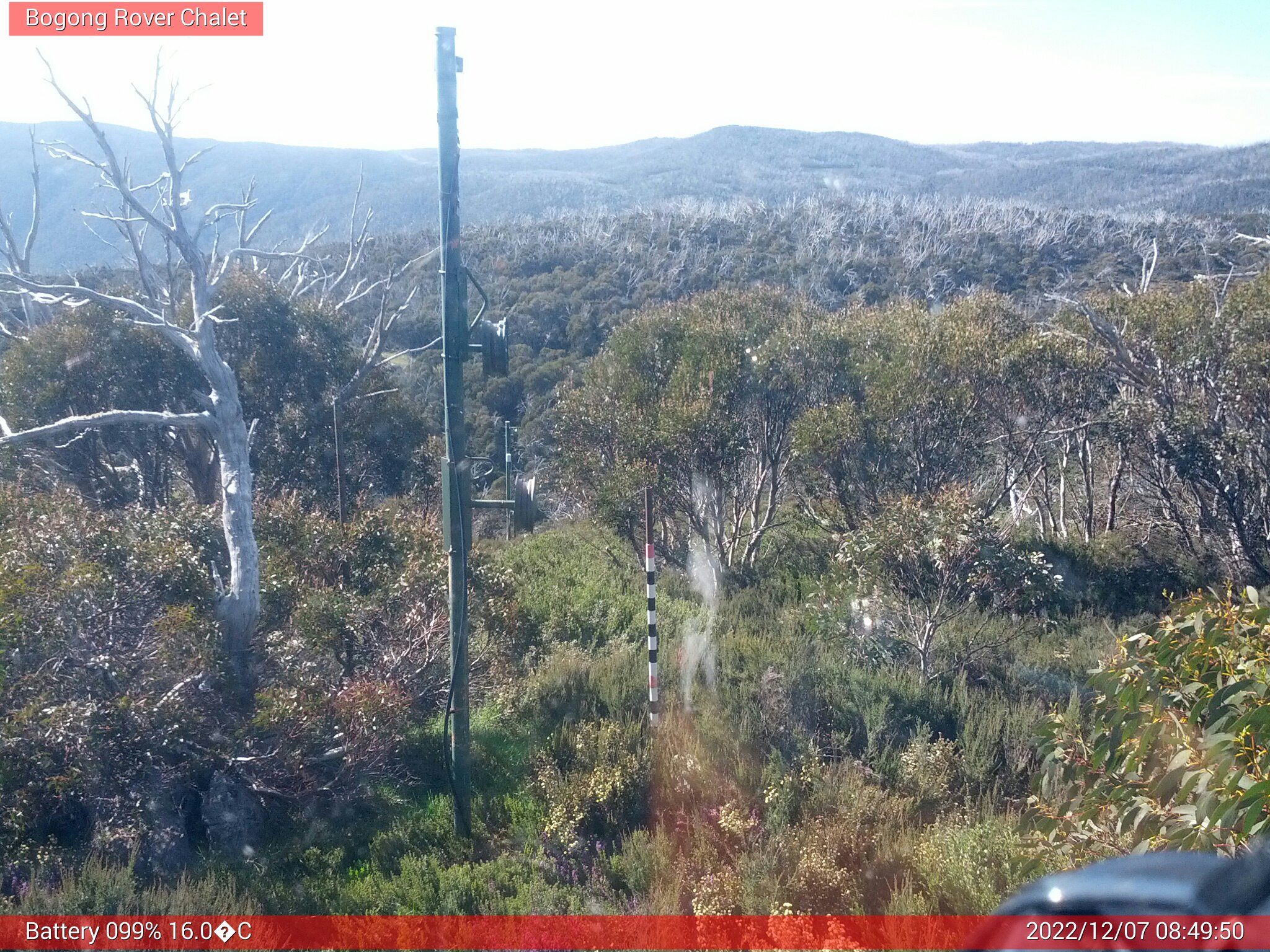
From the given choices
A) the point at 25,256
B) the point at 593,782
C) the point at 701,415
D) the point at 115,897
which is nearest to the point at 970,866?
the point at 593,782

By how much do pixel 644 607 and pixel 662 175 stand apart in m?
56.5

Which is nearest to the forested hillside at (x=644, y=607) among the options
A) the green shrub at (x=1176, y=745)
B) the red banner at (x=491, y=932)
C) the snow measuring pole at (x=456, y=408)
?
the green shrub at (x=1176, y=745)

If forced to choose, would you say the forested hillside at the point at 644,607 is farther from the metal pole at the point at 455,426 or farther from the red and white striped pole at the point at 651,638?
the metal pole at the point at 455,426

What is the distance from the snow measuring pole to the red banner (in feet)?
3.41

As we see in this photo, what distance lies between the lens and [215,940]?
379cm

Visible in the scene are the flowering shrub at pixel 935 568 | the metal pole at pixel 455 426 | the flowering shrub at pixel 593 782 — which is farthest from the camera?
the flowering shrub at pixel 935 568

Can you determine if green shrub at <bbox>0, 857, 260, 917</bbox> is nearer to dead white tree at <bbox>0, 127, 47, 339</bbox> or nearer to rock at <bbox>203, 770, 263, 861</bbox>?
rock at <bbox>203, 770, 263, 861</bbox>

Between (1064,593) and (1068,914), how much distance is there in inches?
329

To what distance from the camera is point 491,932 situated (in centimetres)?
398

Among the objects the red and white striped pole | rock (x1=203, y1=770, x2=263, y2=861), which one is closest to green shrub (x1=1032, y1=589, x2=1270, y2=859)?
the red and white striped pole

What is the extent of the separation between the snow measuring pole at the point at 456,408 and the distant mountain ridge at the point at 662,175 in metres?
27.7

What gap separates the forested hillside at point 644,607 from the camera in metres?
4.16

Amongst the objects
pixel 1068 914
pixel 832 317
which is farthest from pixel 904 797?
pixel 832 317

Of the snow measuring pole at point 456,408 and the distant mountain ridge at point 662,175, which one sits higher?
the distant mountain ridge at point 662,175
